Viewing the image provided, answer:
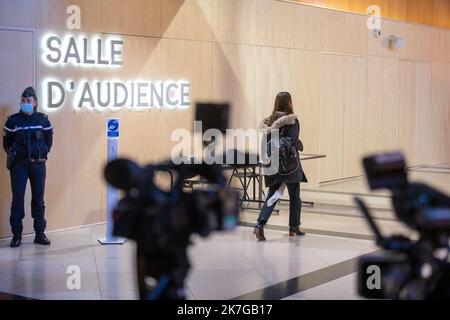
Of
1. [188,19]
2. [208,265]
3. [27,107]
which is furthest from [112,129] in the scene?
[188,19]

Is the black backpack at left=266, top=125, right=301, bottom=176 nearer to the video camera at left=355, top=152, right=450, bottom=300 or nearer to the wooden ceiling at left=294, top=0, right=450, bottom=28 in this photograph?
the video camera at left=355, top=152, right=450, bottom=300

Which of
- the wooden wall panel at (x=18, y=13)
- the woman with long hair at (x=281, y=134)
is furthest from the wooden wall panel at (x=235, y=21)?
the wooden wall panel at (x=18, y=13)

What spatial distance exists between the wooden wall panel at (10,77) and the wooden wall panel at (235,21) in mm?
3257

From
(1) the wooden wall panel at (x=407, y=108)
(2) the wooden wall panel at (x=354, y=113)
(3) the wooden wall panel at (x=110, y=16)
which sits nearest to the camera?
(3) the wooden wall panel at (x=110, y=16)

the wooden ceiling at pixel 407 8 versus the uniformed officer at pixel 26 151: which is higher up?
the wooden ceiling at pixel 407 8

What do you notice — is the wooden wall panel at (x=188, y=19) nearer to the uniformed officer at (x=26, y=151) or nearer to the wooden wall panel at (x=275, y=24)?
the wooden wall panel at (x=275, y=24)

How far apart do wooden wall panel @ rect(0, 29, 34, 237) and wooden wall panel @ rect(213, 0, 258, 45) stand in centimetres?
326

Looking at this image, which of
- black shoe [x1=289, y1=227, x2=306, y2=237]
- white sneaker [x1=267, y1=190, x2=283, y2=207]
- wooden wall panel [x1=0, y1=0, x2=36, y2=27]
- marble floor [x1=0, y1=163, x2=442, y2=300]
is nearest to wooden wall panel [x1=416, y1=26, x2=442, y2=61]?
marble floor [x1=0, y1=163, x2=442, y2=300]

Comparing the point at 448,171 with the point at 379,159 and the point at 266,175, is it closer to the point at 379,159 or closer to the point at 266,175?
the point at 266,175

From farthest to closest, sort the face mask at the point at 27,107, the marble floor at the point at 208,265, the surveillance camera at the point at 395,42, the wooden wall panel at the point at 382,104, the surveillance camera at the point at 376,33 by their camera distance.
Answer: the surveillance camera at the point at 395,42
the wooden wall panel at the point at 382,104
the surveillance camera at the point at 376,33
the face mask at the point at 27,107
the marble floor at the point at 208,265

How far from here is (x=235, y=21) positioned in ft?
36.9

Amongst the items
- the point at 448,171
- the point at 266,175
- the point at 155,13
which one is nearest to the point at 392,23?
the point at 448,171

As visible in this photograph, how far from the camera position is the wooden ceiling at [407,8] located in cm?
1409

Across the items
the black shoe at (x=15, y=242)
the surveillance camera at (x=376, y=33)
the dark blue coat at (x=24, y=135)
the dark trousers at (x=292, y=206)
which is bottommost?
the black shoe at (x=15, y=242)
